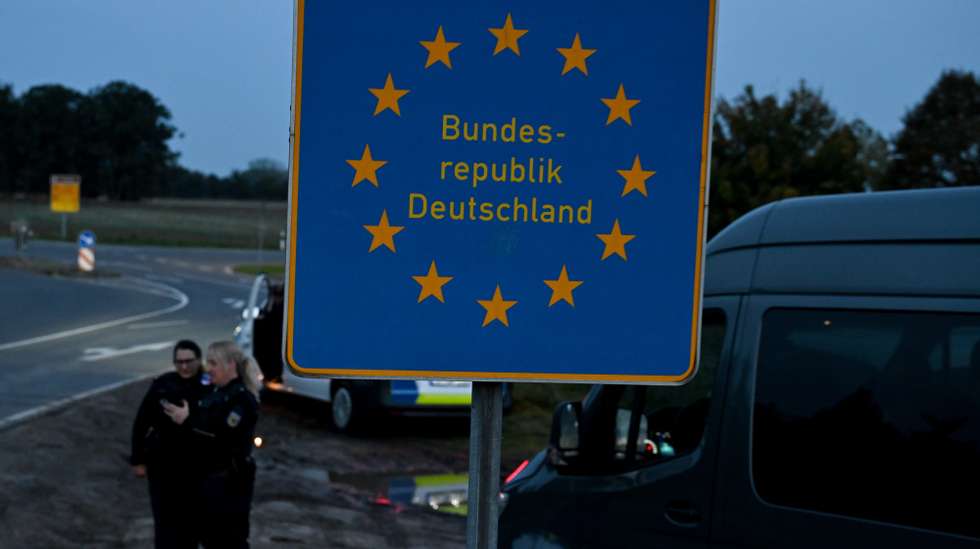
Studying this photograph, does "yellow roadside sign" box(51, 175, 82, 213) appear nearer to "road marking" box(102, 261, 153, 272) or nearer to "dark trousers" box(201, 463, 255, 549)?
Result: "road marking" box(102, 261, 153, 272)

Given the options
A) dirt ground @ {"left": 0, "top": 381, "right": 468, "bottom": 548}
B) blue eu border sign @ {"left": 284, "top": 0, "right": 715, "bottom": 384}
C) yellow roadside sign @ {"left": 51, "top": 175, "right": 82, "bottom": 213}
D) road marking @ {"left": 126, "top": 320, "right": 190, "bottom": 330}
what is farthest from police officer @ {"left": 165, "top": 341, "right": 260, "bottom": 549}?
yellow roadside sign @ {"left": 51, "top": 175, "right": 82, "bottom": 213}

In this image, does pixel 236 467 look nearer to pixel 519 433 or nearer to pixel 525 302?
pixel 525 302

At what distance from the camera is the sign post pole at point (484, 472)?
2.49m

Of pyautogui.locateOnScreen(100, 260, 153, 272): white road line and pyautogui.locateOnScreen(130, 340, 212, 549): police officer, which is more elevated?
pyautogui.locateOnScreen(130, 340, 212, 549): police officer

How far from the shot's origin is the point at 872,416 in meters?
3.29

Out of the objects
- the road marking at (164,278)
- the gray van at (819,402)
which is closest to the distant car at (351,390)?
the gray van at (819,402)

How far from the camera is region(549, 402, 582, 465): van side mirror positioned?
4340 millimetres

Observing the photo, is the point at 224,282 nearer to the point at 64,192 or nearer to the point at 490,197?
the point at 64,192

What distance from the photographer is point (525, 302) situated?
8.10 ft

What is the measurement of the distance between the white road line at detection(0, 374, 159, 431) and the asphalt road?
9 centimetres

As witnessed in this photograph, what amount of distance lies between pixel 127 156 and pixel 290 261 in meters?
125

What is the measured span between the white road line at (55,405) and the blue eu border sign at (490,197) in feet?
34.0

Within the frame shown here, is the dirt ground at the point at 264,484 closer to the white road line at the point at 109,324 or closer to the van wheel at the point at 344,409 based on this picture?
the van wheel at the point at 344,409

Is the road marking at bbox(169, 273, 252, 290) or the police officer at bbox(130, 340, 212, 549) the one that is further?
the road marking at bbox(169, 273, 252, 290)
